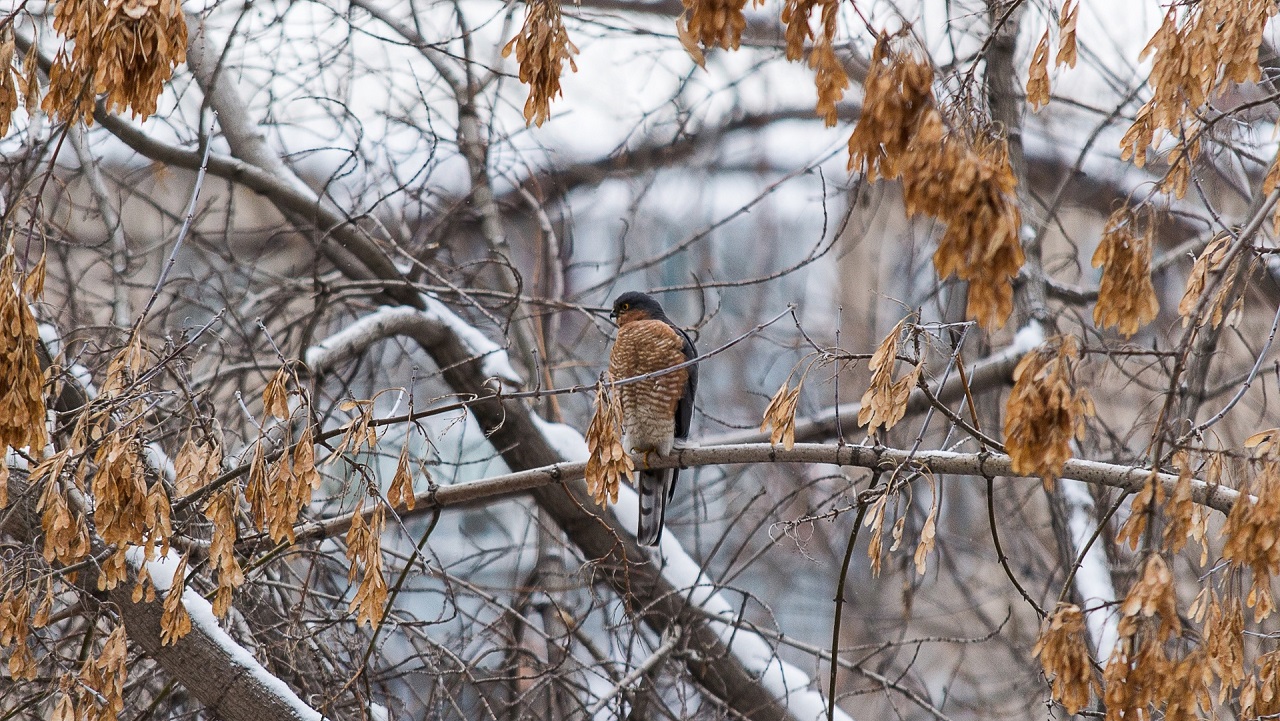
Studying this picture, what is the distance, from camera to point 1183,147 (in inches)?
93.2

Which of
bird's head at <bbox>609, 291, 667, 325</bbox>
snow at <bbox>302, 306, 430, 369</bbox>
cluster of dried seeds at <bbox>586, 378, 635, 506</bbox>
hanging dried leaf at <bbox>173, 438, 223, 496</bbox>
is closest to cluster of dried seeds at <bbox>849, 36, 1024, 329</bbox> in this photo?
cluster of dried seeds at <bbox>586, 378, 635, 506</bbox>

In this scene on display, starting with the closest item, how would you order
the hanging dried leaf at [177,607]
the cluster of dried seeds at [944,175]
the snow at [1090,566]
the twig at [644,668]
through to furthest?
the cluster of dried seeds at [944,175], the hanging dried leaf at [177,607], the twig at [644,668], the snow at [1090,566]

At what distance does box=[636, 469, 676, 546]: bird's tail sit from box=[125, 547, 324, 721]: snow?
201 centimetres

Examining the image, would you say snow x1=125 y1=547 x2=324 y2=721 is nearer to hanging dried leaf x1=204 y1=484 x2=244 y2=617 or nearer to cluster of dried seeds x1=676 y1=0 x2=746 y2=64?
hanging dried leaf x1=204 y1=484 x2=244 y2=617

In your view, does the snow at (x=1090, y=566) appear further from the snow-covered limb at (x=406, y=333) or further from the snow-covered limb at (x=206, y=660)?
the snow-covered limb at (x=206, y=660)

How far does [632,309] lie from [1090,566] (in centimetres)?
236

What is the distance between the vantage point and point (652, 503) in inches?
204

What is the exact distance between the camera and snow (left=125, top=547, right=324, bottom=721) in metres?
3.29

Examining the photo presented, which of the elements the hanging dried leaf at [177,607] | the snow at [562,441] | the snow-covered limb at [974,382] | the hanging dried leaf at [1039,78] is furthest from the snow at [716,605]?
the hanging dried leaf at [1039,78]

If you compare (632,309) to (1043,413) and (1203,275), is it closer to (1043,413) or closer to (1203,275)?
(1203,275)

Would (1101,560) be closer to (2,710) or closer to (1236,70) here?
(1236,70)

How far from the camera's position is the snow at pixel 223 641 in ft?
10.8

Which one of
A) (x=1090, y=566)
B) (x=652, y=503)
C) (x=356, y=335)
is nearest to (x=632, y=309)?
(x=652, y=503)

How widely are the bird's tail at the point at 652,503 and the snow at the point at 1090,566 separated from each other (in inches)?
67.6
